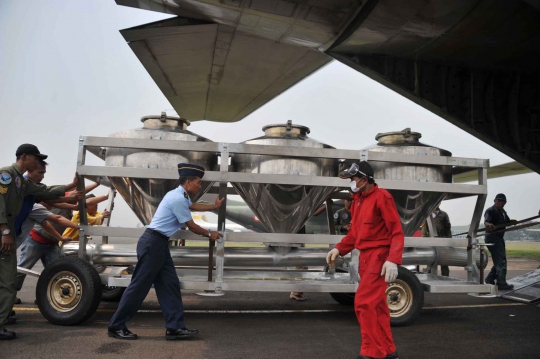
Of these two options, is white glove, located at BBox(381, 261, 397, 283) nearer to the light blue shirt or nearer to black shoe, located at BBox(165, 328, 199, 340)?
the light blue shirt

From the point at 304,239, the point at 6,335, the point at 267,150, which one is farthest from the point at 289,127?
the point at 6,335

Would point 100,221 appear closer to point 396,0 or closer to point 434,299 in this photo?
point 396,0

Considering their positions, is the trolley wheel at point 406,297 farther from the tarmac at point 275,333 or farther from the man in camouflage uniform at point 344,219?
the man in camouflage uniform at point 344,219

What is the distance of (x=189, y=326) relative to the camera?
479 centimetres

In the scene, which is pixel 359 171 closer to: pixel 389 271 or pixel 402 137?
pixel 389 271

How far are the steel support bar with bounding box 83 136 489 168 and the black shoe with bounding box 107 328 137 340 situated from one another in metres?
1.89

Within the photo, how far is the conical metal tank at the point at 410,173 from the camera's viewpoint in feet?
17.1

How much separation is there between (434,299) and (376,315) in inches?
175

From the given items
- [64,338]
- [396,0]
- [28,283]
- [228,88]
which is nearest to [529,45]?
[396,0]

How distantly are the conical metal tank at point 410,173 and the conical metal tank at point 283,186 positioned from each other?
2.34 feet

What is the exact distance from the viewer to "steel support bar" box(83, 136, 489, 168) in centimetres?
464

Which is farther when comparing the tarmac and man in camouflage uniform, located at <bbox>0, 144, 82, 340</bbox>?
man in camouflage uniform, located at <bbox>0, 144, 82, 340</bbox>

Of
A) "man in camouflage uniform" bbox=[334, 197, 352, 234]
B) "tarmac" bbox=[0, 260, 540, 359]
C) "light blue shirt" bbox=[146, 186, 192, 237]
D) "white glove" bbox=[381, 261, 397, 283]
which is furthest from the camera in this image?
"man in camouflage uniform" bbox=[334, 197, 352, 234]

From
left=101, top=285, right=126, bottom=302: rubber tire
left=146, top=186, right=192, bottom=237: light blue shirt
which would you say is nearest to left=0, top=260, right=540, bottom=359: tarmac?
left=101, top=285, right=126, bottom=302: rubber tire
